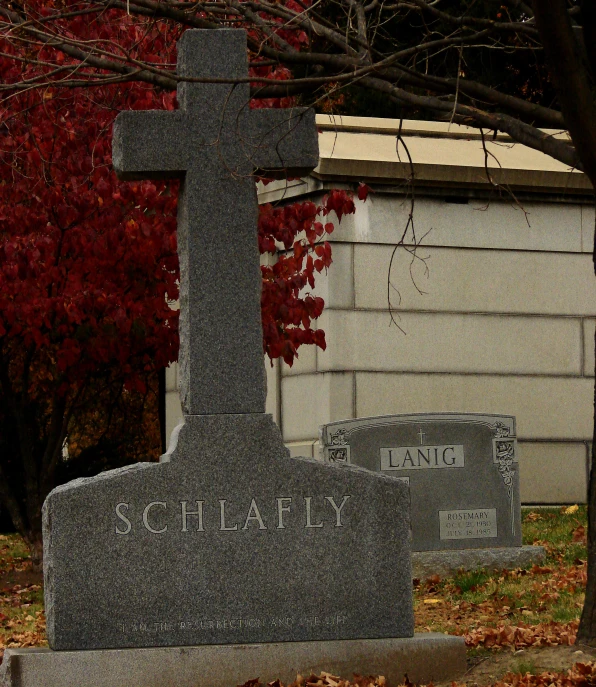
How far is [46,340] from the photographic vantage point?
11578 mm

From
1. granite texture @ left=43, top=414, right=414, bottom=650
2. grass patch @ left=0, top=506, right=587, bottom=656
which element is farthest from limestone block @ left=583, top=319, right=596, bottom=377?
granite texture @ left=43, top=414, right=414, bottom=650

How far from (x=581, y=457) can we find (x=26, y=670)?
9029 mm

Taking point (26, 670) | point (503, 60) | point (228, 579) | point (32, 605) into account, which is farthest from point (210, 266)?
point (503, 60)

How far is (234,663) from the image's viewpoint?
22.4 ft

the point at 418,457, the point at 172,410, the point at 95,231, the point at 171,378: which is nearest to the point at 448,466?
the point at 418,457

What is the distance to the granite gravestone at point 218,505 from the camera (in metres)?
6.91

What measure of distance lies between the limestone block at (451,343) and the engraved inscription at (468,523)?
109 inches

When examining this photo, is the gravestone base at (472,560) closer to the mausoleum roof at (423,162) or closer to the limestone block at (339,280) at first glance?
the limestone block at (339,280)

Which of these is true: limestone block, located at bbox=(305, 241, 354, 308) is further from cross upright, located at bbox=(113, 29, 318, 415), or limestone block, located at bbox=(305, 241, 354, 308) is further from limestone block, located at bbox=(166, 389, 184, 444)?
cross upright, located at bbox=(113, 29, 318, 415)

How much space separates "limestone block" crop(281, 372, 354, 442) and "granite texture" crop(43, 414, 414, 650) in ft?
20.7

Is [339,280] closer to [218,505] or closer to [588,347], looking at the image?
[588,347]

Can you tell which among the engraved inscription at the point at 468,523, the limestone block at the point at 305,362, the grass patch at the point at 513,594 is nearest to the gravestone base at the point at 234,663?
the grass patch at the point at 513,594

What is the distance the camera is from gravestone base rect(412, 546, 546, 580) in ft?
36.0

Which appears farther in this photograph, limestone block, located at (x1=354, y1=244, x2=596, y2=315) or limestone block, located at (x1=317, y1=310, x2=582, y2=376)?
limestone block, located at (x1=354, y1=244, x2=596, y2=315)
